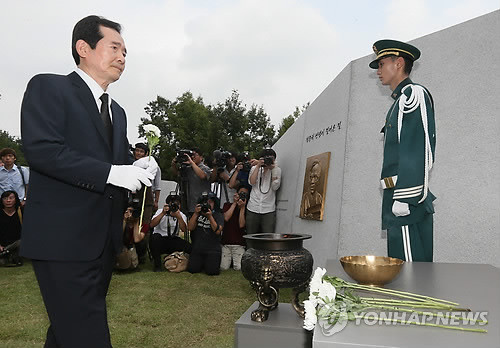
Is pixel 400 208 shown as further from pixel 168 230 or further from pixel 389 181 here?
pixel 168 230

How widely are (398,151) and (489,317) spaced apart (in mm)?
1354

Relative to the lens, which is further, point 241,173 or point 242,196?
point 241,173

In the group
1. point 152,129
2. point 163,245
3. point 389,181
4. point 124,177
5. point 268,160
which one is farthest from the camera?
point 268,160

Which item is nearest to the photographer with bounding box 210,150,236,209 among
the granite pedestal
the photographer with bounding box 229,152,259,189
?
the photographer with bounding box 229,152,259,189

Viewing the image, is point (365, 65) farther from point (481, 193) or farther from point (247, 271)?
point (247, 271)

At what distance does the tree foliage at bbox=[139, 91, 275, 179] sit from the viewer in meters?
Result: 28.8

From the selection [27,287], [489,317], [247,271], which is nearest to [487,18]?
[247,271]

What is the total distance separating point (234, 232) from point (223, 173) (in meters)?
1.04

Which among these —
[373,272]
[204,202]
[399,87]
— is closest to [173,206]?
[204,202]

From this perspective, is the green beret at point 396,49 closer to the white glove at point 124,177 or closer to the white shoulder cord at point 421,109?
the white shoulder cord at point 421,109

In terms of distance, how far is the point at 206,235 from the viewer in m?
6.23

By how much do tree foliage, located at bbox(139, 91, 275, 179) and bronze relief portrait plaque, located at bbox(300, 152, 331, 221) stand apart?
68.3ft

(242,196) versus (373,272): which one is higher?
(242,196)

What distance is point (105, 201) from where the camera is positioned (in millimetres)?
1704
